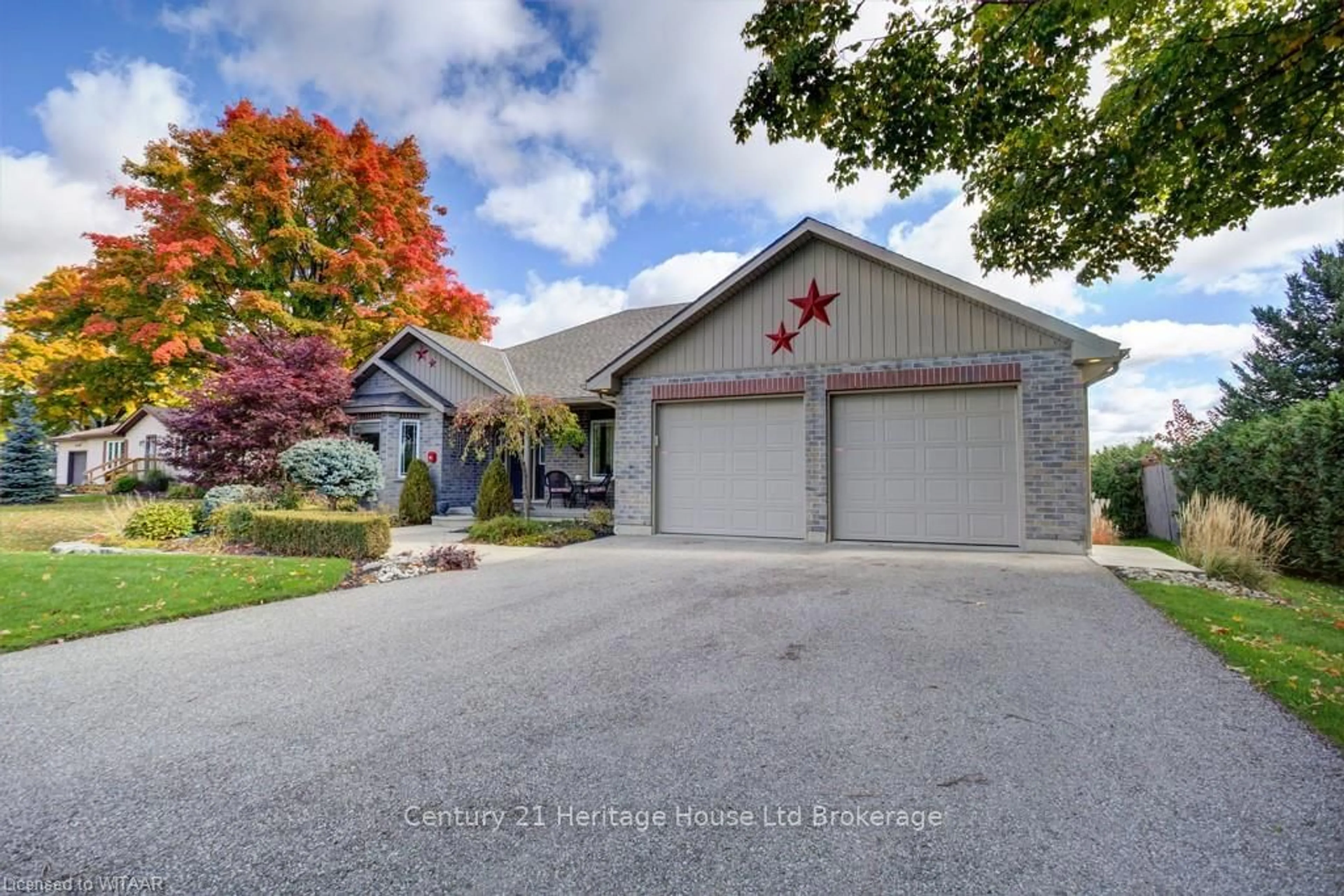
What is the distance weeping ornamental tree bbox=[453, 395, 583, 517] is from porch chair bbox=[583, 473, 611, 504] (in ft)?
5.88

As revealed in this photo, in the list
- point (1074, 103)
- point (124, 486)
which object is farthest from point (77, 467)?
point (1074, 103)

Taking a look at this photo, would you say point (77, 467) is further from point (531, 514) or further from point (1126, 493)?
point (1126, 493)

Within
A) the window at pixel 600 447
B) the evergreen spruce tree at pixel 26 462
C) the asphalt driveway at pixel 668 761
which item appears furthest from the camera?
the evergreen spruce tree at pixel 26 462

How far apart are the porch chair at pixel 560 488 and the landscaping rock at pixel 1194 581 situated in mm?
10636

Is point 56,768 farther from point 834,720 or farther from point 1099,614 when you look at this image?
point 1099,614

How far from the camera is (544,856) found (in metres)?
2.04

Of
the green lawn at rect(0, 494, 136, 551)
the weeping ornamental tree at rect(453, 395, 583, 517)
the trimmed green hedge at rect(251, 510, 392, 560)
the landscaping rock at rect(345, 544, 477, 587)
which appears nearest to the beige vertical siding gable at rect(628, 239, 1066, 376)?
the weeping ornamental tree at rect(453, 395, 583, 517)

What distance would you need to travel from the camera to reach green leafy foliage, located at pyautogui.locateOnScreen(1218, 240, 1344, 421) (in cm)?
2372

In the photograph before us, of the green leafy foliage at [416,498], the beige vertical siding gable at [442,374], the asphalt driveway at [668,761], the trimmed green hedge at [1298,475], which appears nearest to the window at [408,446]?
the green leafy foliage at [416,498]

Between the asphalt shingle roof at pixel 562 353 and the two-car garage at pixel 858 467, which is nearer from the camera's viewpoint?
the two-car garage at pixel 858 467

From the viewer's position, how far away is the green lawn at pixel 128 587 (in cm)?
518

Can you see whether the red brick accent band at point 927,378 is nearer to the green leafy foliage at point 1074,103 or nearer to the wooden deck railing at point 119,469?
the green leafy foliage at point 1074,103

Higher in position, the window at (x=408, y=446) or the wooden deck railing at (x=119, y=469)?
the window at (x=408, y=446)

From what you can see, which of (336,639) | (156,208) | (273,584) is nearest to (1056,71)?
(336,639)
